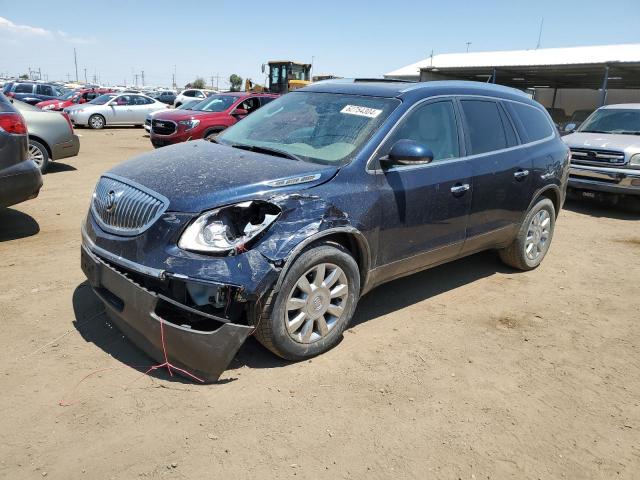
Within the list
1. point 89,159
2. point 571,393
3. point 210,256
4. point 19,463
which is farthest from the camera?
point 89,159

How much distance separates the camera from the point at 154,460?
2.48m

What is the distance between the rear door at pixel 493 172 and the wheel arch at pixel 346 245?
1264 mm

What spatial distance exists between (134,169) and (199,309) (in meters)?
1.22

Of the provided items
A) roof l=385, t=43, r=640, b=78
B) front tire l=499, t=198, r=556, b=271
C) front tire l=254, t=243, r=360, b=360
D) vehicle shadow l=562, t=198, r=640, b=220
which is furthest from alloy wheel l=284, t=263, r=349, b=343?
roof l=385, t=43, r=640, b=78

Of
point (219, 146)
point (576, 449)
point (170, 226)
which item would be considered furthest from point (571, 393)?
point (219, 146)

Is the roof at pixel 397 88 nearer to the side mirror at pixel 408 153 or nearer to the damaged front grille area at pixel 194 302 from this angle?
the side mirror at pixel 408 153

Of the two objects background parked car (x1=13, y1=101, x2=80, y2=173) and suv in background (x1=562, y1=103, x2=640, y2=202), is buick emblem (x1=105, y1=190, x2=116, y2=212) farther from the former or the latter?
suv in background (x1=562, y1=103, x2=640, y2=202)

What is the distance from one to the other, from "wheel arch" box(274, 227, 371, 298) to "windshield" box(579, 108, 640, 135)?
27.1 feet

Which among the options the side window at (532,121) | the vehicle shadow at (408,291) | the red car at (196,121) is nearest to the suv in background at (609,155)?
the side window at (532,121)

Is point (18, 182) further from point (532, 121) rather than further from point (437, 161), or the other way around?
point (532, 121)

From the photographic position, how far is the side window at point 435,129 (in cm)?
388

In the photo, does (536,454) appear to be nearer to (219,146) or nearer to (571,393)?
(571,393)

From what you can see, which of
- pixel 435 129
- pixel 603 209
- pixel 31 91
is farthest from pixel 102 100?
pixel 435 129

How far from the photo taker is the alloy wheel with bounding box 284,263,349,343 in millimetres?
3240
